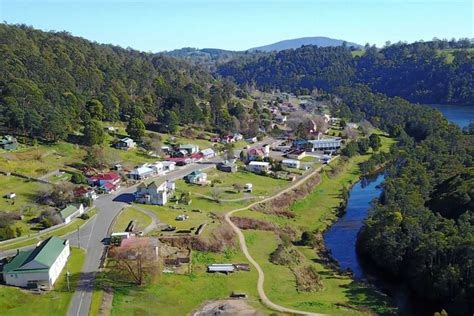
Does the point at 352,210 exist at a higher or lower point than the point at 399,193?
lower

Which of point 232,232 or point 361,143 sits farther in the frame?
point 361,143

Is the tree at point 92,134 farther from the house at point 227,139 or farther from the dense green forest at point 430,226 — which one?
the dense green forest at point 430,226

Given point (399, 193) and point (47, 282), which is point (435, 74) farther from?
point (47, 282)

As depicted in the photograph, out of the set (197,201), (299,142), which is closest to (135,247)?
(197,201)

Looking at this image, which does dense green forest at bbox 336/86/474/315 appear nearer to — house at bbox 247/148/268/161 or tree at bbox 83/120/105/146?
house at bbox 247/148/268/161

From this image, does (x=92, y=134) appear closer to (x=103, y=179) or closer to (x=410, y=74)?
(x=103, y=179)

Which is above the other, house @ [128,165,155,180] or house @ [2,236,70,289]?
house @ [128,165,155,180]

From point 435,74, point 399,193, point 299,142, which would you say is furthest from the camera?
point 435,74

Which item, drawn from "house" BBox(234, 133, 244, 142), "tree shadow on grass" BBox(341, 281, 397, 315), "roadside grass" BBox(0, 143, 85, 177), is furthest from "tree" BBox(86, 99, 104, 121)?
"tree shadow on grass" BBox(341, 281, 397, 315)
